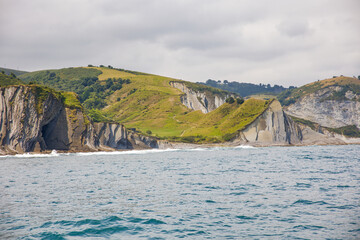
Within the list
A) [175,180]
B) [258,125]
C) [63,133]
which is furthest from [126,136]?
[175,180]

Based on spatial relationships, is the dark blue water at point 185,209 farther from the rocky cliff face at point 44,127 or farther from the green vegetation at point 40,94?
the green vegetation at point 40,94

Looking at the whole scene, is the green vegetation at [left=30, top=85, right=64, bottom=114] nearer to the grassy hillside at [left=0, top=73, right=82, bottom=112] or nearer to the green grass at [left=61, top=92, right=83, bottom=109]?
the grassy hillside at [left=0, top=73, right=82, bottom=112]

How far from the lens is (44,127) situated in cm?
→ 13138

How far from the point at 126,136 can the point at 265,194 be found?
138735mm

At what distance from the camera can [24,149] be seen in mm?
115938

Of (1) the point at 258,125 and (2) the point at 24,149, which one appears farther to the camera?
(1) the point at 258,125

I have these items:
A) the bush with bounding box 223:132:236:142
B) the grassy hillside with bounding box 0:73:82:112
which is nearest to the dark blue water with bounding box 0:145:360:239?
the grassy hillside with bounding box 0:73:82:112

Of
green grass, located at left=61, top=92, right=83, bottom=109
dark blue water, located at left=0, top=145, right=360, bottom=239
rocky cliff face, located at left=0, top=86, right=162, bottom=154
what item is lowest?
dark blue water, located at left=0, top=145, right=360, bottom=239

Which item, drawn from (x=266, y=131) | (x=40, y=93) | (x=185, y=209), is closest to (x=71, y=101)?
(x=40, y=93)

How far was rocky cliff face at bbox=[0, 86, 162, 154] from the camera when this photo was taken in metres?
115

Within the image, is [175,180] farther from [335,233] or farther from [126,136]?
[126,136]

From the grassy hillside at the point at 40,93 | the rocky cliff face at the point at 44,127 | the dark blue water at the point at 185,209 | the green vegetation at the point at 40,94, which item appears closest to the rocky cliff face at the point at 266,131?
the rocky cliff face at the point at 44,127

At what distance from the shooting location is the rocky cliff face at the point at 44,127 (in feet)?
378

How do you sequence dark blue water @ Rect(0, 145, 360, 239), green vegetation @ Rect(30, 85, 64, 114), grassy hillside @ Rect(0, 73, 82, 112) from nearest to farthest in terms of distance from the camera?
dark blue water @ Rect(0, 145, 360, 239) → green vegetation @ Rect(30, 85, 64, 114) → grassy hillside @ Rect(0, 73, 82, 112)
